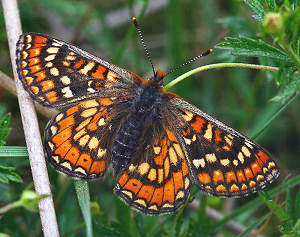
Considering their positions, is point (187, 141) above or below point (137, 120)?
below

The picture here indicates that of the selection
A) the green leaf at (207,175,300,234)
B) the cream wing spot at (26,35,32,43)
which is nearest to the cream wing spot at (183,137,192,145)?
the green leaf at (207,175,300,234)

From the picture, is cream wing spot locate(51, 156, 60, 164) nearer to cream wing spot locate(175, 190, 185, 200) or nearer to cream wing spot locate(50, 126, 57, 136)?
cream wing spot locate(50, 126, 57, 136)

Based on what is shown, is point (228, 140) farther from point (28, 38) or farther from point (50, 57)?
point (28, 38)

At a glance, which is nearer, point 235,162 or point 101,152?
point 235,162

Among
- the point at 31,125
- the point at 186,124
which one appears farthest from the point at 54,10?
the point at 186,124

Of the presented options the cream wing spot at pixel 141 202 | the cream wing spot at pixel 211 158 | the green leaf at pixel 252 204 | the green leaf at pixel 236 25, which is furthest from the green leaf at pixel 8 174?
the green leaf at pixel 236 25

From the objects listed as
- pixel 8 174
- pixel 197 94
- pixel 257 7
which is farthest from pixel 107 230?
pixel 197 94
